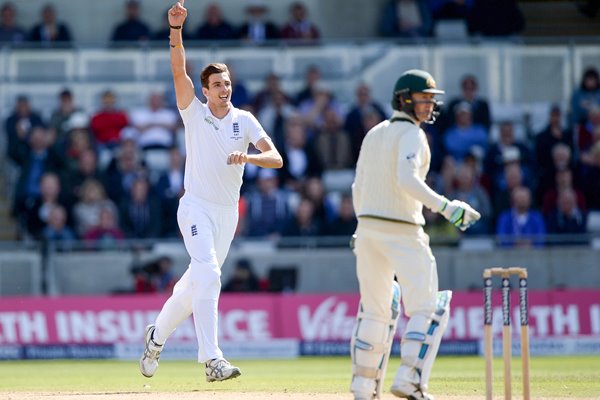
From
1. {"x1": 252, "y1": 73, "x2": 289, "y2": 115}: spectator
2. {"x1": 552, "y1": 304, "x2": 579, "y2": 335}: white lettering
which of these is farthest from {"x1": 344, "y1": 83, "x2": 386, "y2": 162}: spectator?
{"x1": 552, "y1": 304, "x2": 579, "y2": 335}: white lettering

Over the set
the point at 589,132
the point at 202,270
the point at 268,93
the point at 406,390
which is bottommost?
the point at 406,390

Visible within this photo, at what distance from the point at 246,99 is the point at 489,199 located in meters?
3.94

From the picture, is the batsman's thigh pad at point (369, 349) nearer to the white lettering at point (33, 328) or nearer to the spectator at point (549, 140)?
the white lettering at point (33, 328)

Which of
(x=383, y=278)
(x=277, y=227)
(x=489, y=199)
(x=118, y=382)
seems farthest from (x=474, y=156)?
(x=383, y=278)

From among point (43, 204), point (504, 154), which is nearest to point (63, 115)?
point (43, 204)

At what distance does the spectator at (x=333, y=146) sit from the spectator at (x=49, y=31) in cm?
492

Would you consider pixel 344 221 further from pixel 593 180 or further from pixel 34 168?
pixel 34 168

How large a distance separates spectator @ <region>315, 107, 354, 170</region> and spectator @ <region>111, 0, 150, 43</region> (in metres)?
4.14

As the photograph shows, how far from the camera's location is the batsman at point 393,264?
9148 mm

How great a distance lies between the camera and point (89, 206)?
19.7m

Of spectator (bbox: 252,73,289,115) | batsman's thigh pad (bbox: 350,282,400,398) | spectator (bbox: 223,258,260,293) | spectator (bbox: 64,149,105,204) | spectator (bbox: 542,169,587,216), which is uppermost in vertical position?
spectator (bbox: 252,73,289,115)

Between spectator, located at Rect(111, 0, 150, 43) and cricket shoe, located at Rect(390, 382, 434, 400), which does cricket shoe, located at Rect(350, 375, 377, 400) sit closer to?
cricket shoe, located at Rect(390, 382, 434, 400)

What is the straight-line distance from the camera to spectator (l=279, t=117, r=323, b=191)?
66.5ft

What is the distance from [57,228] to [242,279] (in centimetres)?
272
